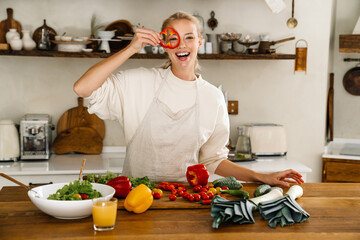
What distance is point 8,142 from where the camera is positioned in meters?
3.43

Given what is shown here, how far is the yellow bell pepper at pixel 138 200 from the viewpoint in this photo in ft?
5.35

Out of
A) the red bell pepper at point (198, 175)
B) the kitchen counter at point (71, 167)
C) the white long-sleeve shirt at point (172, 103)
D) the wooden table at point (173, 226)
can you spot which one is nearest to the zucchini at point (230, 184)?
the red bell pepper at point (198, 175)

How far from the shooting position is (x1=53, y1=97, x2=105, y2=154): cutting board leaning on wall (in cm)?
369

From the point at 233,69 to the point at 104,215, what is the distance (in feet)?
8.82

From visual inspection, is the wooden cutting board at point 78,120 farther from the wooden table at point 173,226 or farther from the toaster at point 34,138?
the wooden table at point 173,226

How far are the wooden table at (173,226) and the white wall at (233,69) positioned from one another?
207 cm

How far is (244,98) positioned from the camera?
155 inches

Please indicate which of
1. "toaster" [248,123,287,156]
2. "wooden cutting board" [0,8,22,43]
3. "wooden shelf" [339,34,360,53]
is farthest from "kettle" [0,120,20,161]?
"wooden shelf" [339,34,360,53]

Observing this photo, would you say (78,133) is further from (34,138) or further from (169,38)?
(169,38)

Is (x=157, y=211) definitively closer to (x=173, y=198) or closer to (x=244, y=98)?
(x=173, y=198)

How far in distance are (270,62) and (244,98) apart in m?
0.40

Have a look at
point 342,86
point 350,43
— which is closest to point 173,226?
point 350,43

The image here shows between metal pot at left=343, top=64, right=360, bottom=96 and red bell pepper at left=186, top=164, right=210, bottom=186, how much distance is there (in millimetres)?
2740

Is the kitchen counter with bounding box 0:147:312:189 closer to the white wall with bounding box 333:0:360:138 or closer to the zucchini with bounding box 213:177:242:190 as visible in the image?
the white wall with bounding box 333:0:360:138
